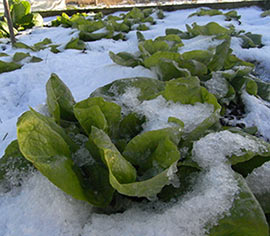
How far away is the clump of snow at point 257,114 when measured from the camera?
3.78 feet

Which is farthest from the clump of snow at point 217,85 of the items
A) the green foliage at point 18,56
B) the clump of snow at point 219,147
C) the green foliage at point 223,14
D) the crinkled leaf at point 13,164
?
the green foliage at point 223,14

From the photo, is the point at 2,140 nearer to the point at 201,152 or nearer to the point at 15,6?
the point at 201,152

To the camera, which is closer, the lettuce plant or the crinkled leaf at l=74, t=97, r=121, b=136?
the lettuce plant

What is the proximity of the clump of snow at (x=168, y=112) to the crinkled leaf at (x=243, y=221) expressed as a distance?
0.30 metres

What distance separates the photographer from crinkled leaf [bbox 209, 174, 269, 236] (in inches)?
21.9

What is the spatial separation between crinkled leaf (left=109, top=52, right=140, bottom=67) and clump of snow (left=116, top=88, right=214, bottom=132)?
2.30 ft

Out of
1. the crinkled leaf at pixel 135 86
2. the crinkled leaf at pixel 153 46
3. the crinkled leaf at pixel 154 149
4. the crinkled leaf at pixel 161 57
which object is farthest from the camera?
the crinkled leaf at pixel 153 46

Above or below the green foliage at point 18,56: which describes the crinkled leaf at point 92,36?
below

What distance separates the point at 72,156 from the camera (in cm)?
79

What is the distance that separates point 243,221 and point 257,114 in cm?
77

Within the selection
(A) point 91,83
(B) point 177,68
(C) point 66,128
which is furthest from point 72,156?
(A) point 91,83

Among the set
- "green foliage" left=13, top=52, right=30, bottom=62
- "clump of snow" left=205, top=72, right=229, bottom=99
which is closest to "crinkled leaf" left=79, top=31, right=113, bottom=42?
"green foliage" left=13, top=52, right=30, bottom=62

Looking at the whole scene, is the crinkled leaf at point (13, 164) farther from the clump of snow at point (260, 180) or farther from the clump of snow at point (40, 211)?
the clump of snow at point (260, 180)

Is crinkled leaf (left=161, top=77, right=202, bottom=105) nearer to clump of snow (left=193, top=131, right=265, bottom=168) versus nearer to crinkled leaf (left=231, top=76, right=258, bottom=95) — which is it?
clump of snow (left=193, top=131, right=265, bottom=168)
